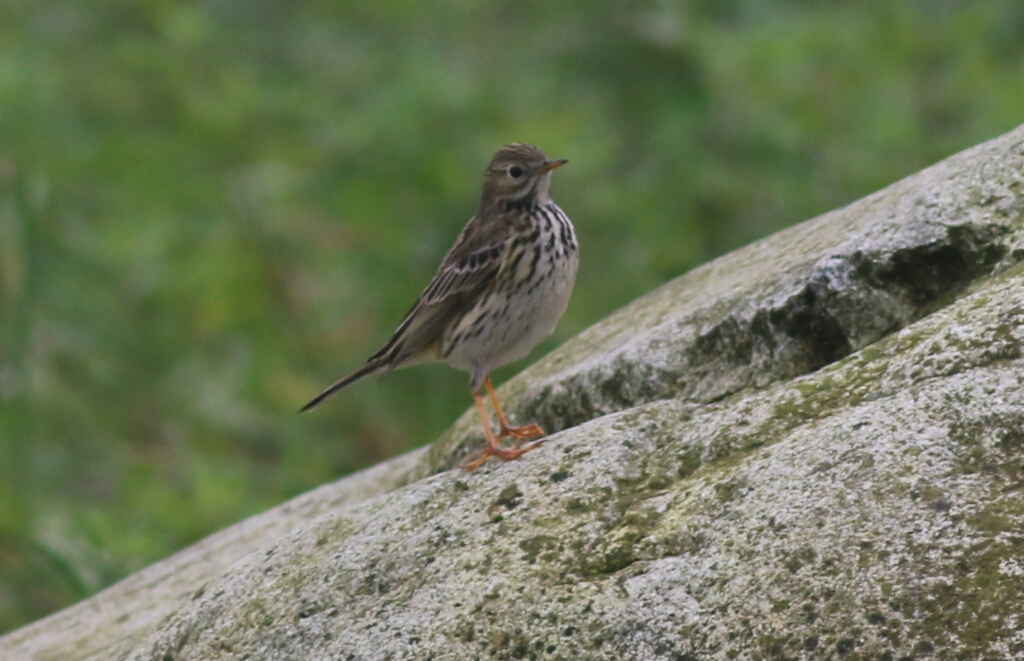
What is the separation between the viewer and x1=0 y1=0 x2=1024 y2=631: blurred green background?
7.75 metres

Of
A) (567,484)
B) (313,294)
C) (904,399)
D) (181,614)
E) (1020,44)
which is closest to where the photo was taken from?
(904,399)

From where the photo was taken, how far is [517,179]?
5.50m

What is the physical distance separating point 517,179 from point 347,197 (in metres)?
2.86

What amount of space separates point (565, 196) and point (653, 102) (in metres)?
1.05

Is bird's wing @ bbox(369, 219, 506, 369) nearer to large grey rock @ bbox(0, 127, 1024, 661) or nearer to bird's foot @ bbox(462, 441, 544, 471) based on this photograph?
large grey rock @ bbox(0, 127, 1024, 661)

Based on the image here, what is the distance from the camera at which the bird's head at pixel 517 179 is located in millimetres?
5469

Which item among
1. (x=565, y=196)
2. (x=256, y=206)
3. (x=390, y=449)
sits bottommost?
(x=390, y=449)

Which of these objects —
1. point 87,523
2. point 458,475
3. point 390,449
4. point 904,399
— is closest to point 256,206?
point 390,449

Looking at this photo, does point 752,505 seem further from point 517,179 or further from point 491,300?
point 517,179

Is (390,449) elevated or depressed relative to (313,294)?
depressed

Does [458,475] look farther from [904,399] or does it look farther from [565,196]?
[565,196]

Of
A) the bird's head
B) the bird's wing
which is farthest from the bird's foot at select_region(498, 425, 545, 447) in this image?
the bird's head

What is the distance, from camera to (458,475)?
3588 millimetres

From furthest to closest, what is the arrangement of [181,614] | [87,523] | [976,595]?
[87,523]
[181,614]
[976,595]
